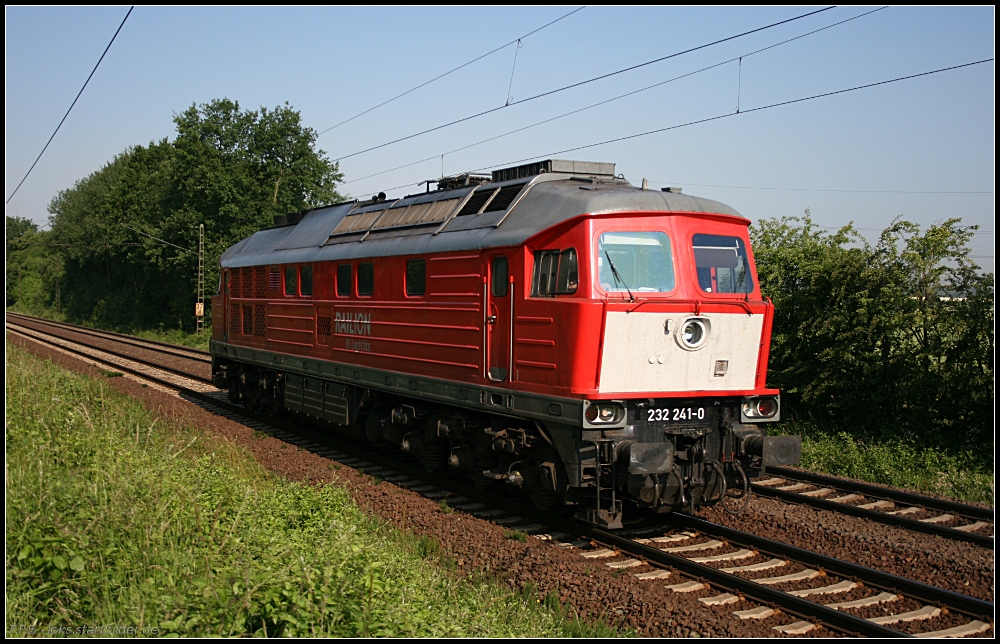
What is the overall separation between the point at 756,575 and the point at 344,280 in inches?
320

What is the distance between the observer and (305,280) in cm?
1476

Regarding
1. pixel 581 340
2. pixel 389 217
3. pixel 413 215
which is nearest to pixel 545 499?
pixel 581 340

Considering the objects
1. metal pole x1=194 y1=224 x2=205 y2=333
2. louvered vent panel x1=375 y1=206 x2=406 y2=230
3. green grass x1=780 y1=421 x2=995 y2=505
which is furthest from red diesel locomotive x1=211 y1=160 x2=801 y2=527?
metal pole x1=194 y1=224 x2=205 y2=333

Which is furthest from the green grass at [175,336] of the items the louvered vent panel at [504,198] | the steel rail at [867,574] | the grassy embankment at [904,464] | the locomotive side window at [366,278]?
the steel rail at [867,574]

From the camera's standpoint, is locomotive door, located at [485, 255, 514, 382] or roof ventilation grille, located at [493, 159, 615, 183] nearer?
locomotive door, located at [485, 255, 514, 382]

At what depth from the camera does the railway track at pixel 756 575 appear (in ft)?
22.2

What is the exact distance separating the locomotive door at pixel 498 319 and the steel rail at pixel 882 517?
4.19m

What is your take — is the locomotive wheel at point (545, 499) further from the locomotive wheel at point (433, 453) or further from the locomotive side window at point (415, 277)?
the locomotive side window at point (415, 277)

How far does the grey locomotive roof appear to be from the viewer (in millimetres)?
8992

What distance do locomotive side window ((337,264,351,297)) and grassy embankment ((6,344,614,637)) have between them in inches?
188

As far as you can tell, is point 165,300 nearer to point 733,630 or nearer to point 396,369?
point 396,369

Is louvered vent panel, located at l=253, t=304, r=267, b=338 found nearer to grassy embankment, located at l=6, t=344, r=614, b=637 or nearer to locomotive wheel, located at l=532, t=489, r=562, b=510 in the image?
grassy embankment, located at l=6, t=344, r=614, b=637

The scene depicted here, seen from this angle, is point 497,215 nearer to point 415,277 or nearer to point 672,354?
point 415,277

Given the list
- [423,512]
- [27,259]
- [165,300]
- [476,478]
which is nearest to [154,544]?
[423,512]
